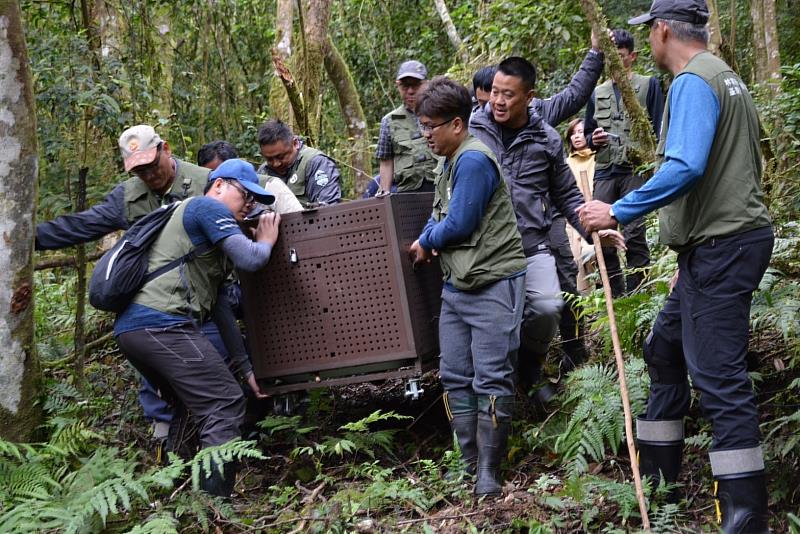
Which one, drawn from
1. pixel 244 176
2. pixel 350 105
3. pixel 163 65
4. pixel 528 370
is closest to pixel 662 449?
pixel 528 370

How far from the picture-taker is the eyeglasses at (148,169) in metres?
5.48

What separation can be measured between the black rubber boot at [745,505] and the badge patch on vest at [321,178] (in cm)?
375

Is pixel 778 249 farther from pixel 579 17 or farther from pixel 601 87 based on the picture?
pixel 579 17

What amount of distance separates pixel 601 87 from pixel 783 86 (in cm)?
145

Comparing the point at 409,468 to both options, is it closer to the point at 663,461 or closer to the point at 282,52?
the point at 663,461

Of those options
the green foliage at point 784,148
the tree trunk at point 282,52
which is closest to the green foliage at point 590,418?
the green foliage at point 784,148

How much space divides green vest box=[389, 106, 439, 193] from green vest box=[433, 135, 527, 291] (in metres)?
2.13

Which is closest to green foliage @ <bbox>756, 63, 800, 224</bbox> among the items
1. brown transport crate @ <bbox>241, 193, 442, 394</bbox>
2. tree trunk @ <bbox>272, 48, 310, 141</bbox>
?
brown transport crate @ <bbox>241, 193, 442, 394</bbox>

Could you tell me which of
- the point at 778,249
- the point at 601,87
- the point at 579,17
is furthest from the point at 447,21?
the point at 778,249

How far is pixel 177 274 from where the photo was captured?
186 inches

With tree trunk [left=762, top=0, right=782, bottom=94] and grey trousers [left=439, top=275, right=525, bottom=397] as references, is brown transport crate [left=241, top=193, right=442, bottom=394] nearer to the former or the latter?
grey trousers [left=439, top=275, right=525, bottom=397]

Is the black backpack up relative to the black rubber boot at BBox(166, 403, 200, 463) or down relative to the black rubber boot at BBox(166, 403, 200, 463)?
up

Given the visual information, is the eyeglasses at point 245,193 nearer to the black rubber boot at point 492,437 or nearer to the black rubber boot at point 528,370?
the black rubber boot at point 492,437

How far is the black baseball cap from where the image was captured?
3.55 m
